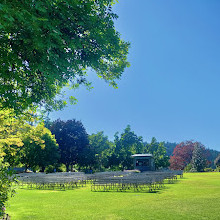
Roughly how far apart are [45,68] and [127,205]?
26.6 ft

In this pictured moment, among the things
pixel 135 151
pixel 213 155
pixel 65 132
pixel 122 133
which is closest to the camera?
pixel 65 132

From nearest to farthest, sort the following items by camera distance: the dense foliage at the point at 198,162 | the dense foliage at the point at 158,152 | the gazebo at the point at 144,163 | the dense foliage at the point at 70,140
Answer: the gazebo at the point at 144,163 → the dense foliage at the point at 70,140 → the dense foliage at the point at 158,152 → the dense foliage at the point at 198,162

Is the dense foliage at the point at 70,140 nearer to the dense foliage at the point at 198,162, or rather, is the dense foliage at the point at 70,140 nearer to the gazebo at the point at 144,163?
the gazebo at the point at 144,163

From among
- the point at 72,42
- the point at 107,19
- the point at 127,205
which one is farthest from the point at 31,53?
the point at 127,205

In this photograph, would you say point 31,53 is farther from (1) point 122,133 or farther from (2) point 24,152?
(1) point 122,133

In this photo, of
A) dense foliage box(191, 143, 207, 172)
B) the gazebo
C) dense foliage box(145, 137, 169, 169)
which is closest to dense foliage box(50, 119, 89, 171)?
the gazebo

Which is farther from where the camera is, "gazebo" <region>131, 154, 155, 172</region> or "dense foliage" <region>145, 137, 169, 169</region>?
"dense foliage" <region>145, 137, 169, 169</region>

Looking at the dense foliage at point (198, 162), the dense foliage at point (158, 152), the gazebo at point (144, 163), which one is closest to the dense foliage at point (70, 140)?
the gazebo at point (144, 163)

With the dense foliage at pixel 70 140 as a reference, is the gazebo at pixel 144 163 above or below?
below

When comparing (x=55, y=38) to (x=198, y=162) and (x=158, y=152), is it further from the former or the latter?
(x=158, y=152)

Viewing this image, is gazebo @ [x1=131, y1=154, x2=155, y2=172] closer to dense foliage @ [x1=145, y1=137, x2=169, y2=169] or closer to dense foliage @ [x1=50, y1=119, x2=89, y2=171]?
dense foliage @ [x1=145, y1=137, x2=169, y2=169]

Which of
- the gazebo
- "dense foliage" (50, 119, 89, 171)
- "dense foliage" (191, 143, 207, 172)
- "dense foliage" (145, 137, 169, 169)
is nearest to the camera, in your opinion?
the gazebo

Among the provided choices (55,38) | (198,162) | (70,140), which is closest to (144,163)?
(70,140)

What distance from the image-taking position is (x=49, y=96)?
37.1 feet
